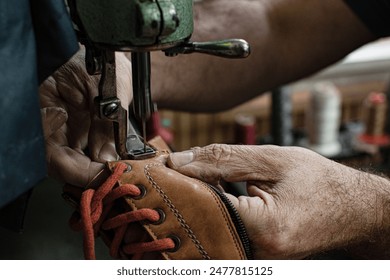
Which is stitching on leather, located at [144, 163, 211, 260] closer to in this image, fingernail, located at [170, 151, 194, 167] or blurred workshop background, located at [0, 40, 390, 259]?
fingernail, located at [170, 151, 194, 167]

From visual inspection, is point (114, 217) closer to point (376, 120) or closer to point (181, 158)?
point (181, 158)

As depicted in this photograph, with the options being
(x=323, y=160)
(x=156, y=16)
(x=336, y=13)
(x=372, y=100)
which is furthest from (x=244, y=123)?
(x=156, y=16)

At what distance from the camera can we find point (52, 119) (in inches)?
29.4

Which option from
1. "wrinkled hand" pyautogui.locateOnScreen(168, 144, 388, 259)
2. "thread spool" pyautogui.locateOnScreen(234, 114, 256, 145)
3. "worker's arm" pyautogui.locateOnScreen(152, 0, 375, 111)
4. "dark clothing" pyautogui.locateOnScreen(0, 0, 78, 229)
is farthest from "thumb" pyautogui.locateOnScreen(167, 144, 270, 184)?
"thread spool" pyautogui.locateOnScreen(234, 114, 256, 145)

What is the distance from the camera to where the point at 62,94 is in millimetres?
840

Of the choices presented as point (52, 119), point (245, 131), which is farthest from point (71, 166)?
point (245, 131)

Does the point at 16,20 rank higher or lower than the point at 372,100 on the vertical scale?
higher

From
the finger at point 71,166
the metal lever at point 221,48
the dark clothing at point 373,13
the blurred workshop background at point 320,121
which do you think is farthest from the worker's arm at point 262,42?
the metal lever at point 221,48

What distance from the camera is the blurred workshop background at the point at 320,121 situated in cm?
169

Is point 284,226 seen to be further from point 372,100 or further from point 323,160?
point 372,100

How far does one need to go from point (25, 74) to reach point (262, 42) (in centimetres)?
72

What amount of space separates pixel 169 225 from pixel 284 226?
0.46 feet

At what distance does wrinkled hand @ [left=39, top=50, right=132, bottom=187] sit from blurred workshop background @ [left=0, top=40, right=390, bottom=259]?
15cm

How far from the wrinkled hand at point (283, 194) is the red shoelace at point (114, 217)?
0.23 ft
